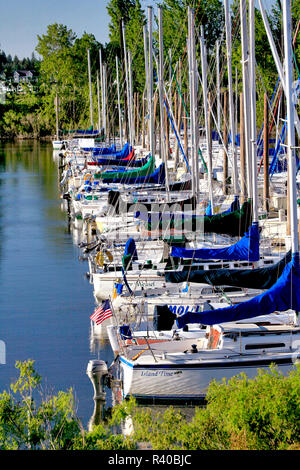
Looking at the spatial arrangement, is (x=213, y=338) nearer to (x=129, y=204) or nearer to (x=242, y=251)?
(x=242, y=251)

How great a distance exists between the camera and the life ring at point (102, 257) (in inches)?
1266

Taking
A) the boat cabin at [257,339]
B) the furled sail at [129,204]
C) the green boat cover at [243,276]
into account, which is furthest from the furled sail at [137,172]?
the boat cabin at [257,339]

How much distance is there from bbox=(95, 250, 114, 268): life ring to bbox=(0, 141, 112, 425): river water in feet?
5.70

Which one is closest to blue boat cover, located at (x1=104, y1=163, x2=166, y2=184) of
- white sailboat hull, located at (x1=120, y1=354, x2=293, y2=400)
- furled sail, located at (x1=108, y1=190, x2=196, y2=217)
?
furled sail, located at (x1=108, y1=190, x2=196, y2=217)

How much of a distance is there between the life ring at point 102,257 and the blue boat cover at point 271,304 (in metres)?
11.9

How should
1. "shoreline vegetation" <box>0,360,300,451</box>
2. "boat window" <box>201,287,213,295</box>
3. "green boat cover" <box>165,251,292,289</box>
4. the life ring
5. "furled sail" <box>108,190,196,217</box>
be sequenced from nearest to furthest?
"shoreline vegetation" <box>0,360,300,451</box>
"green boat cover" <box>165,251,292,289</box>
"boat window" <box>201,287,213,295</box>
the life ring
"furled sail" <box>108,190,196,217</box>

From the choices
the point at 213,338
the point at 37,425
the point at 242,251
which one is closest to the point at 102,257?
the point at 242,251

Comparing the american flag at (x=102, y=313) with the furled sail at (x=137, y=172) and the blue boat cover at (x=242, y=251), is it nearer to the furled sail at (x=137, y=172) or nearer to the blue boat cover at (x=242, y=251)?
the blue boat cover at (x=242, y=251)

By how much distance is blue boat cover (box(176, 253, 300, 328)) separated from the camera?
20094 mm

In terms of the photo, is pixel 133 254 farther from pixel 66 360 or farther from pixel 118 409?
pixel 118 409

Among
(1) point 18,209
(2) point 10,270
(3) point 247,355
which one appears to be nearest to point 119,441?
(3) point 247,355

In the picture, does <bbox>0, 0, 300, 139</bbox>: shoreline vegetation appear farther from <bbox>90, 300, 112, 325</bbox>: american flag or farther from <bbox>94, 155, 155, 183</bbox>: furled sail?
<bbox>90, 300, 112, 325</bbox>: american flag

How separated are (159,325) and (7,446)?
34.9 feet
